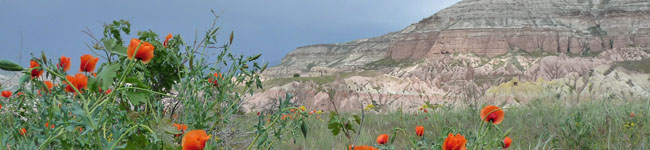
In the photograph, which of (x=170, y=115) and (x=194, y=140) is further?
(x=170, y=115)

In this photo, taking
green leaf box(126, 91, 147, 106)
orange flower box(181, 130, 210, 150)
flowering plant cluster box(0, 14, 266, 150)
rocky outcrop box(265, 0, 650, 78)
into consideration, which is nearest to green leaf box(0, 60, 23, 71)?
flowering plant cluster box(0, 14, 266, 150)

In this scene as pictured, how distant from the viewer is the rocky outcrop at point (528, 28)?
2468 inches

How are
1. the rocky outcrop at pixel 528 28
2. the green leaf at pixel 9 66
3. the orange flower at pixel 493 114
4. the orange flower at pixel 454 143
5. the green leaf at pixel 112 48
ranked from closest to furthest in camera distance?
the green leaf at pixel 9 66 < the green leaf at pixel 112 48 < the orange flower at pixel 454 143 < the orange flower at pixel 493 114 < the rocky outcrop at pixel 528 28

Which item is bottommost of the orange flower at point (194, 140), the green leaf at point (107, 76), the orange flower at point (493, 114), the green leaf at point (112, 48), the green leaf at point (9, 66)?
the orange flower at point (493, 114)

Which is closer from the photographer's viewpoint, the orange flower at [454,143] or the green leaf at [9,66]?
the green leaf at [9,66]

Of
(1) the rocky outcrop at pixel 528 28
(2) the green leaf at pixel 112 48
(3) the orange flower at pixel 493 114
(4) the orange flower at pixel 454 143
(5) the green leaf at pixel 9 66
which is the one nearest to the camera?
(5) the green leaf at pixel 9 66

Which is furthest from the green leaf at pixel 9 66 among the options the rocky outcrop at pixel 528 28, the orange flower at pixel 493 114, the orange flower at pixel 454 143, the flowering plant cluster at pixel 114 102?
the rocky outcrop at pixel 528 28

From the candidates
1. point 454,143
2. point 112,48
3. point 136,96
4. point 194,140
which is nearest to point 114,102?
point 136,96

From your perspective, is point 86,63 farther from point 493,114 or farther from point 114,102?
point 493,114

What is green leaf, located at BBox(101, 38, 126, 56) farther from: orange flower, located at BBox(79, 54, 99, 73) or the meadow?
orange flower, located at BBox(79, 54, 99, 73)

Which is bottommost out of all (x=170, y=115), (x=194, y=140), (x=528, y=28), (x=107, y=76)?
(x=170, y=115)

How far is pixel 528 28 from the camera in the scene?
6488 centimetres

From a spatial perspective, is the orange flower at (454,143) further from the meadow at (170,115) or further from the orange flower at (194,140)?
the orange flower at (194,140)

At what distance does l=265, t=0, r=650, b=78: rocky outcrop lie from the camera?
2468 inches
